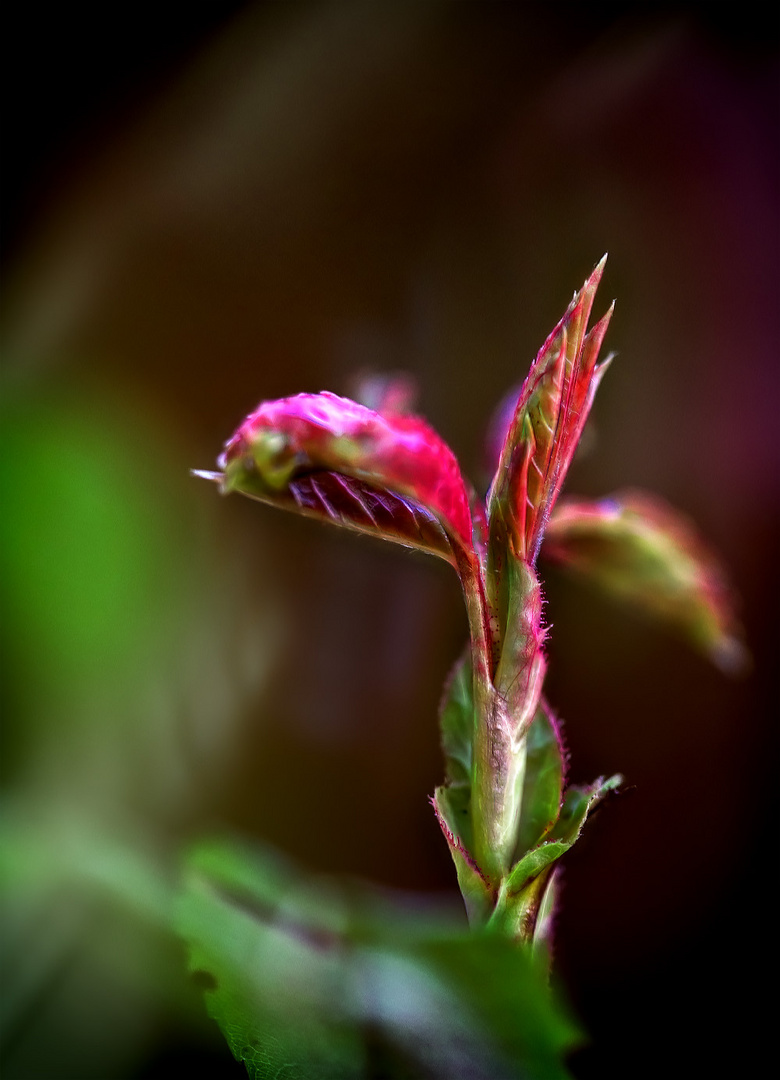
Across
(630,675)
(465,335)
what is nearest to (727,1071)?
(630,675)

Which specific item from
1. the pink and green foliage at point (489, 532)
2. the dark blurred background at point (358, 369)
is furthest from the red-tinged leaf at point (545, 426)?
the dark blurred background at point (358, 369)

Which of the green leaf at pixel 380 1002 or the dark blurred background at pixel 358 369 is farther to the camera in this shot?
the dark blurred background at pixel 358 369

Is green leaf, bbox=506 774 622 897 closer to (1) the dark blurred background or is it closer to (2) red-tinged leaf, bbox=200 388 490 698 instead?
(2) red-tinged leaf, bbox=200 388 490 698

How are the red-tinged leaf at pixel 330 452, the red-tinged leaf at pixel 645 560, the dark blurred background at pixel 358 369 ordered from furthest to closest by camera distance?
1. the dark blurred background at pixel 358 369
2. the red-tinged leaf at pixel 645 560
3. the red-tinged leaf at pixel 330 452

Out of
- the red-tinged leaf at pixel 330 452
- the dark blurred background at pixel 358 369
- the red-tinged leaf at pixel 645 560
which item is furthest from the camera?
the dark blurred background at pixel 358 369

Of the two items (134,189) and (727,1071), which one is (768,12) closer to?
(134,189)

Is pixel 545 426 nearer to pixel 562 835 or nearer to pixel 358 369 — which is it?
pixel 562 835

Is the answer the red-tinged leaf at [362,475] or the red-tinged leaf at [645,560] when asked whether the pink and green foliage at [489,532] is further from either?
the red-tinged leaf at [645,560]

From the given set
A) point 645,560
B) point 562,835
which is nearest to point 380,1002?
point 562,835

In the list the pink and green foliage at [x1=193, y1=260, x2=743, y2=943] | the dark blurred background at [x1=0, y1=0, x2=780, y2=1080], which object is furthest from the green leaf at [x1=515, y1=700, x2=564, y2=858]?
the dark blurred background at [x1=0, y1=0, x2=780, y2=1080]
